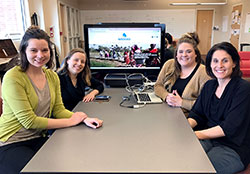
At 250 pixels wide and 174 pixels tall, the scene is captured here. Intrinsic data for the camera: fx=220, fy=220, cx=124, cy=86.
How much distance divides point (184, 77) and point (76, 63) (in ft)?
3.07

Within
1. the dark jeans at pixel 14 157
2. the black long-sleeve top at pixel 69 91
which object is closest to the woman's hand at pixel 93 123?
the dark jeans at pixel 14 157

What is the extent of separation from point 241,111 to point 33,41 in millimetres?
1299

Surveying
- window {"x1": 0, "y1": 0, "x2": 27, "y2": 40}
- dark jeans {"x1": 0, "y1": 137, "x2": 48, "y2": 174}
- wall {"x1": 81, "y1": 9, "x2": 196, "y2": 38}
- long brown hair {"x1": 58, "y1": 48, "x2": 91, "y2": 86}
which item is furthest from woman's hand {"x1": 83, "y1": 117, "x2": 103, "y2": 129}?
wall {"x1": 81, "y1": 9, "x2": 196, "y2": 38}

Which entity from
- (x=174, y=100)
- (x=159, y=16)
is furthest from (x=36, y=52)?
(x=159, y=16)

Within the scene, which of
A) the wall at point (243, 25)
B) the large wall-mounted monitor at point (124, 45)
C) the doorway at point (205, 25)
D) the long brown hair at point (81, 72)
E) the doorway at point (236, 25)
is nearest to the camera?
the long brown hair at point (81, 72)

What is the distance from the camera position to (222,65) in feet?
4.56

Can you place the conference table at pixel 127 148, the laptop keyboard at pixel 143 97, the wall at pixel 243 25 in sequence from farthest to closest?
the wall at pixel 243 25
the laptop keyboard at pixel 143 97
the conference table at pixel 127 148

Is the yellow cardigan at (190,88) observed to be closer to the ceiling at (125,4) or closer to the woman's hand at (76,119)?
the woman's hand at (76,119)

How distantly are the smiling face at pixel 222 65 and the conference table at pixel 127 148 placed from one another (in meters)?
0.37

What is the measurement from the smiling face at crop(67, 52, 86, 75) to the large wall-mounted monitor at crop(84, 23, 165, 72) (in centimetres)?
45

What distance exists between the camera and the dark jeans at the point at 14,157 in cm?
119

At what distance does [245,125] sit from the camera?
1280 mm

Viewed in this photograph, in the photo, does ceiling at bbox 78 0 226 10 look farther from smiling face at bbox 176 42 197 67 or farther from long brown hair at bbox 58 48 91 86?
smiling face at bbox 176 42 197 67

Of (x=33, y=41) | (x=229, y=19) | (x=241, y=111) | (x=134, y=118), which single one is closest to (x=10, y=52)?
(x=33, y=41)
